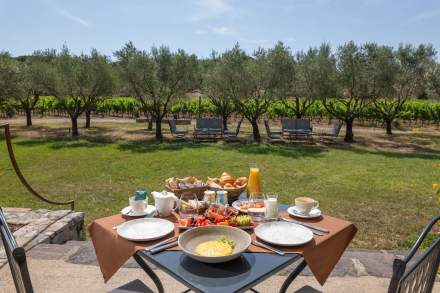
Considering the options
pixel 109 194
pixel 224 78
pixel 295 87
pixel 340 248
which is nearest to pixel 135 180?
pixel 109 194

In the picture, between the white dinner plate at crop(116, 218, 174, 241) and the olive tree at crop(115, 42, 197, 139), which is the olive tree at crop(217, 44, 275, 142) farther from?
the white dinner plate at crop(116, 218, 174, 241)

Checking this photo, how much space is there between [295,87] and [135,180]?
11.3m

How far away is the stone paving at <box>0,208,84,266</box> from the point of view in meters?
4.06

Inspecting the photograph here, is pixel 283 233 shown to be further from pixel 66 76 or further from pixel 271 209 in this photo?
pixel 66 76

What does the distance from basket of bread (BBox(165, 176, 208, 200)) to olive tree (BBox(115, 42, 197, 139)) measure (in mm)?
13690

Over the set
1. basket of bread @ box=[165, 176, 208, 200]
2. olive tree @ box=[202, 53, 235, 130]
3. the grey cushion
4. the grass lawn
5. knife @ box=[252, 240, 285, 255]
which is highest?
olive tree @ box=[202, 53, 235, 130]

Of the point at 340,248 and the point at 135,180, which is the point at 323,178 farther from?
the point at 340,248

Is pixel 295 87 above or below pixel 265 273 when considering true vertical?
above

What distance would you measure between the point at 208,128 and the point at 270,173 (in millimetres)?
7181

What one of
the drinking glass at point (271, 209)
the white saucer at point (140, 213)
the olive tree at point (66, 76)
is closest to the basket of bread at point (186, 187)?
the white saucer at point (140, 213)

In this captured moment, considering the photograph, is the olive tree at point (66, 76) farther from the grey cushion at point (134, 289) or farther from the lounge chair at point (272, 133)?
the grey cushion at point (134, 289)

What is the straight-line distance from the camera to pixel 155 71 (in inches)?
627

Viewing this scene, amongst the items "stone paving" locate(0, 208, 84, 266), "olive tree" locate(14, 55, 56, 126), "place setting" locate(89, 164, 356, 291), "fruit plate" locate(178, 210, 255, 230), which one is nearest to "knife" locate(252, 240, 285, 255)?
"place setting" locate(89, 164, 356, 291)

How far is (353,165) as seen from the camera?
10641mm
